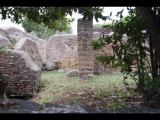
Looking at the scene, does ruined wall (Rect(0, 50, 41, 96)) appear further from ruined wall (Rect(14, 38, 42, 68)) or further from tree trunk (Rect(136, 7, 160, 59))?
tree trunk (Rect(136, 7, 160, 59))

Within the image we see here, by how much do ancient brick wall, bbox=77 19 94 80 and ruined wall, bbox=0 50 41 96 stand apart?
1349mm

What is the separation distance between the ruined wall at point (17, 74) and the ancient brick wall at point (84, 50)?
4.43 ft

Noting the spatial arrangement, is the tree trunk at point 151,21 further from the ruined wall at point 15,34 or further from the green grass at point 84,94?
the ruined wall at point 15,34

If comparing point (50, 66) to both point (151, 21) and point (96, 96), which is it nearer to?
point (96, 96)

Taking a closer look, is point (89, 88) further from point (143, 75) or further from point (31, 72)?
point (143, 75)

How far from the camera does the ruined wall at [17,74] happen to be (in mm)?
6574

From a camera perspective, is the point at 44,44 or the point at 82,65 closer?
the point at 82,65

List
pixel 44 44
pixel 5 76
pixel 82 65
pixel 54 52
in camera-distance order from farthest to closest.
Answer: pixel 44 44, pixel 54 52, pixel 82 65, pixel 5 76

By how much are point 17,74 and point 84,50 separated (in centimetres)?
199

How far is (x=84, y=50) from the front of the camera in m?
7.12
